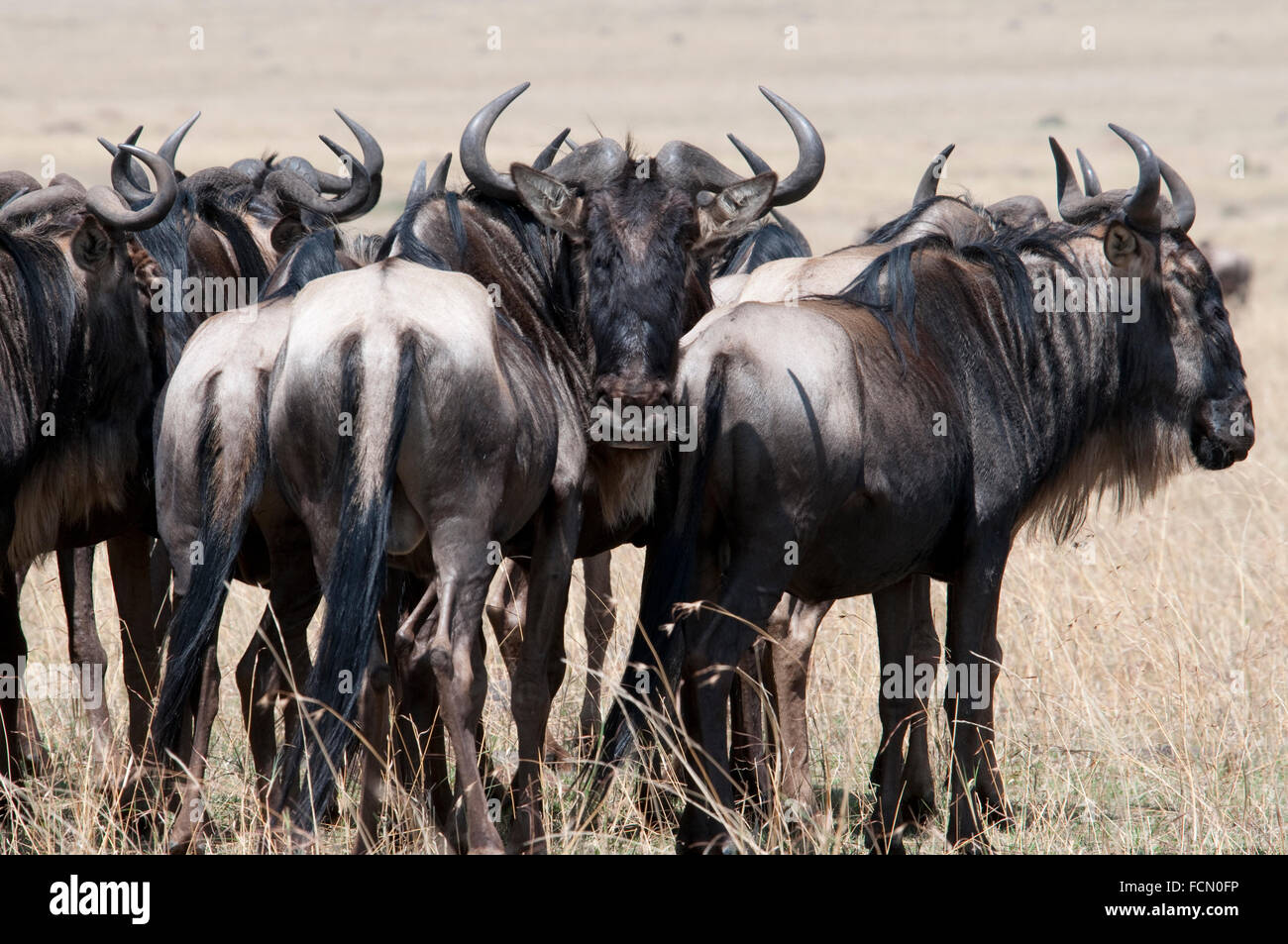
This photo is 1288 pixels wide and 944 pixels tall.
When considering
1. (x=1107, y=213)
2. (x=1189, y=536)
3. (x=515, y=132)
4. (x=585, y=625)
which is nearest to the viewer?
(x=1107, y=213)

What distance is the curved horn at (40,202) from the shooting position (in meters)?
5.31

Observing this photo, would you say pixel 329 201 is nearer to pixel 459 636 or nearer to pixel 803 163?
pixel 803 163

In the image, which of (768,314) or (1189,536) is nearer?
(768,314)

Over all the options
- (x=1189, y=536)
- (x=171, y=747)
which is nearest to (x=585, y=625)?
(x=171, y=747)

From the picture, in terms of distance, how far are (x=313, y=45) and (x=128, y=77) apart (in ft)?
40.8

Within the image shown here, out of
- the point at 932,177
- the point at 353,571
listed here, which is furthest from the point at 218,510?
the point at 932,177

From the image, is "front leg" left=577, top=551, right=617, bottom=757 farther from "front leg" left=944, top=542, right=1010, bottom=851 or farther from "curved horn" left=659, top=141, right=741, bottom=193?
"curved horn" left=659, top=141, right=741, bottom=193

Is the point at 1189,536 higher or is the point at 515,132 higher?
the point at 515,132

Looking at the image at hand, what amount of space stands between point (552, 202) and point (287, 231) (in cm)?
214

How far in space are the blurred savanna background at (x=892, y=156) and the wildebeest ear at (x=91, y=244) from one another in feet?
5.96

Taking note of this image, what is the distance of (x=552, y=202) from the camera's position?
4730mm

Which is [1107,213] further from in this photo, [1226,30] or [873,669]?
[1226,30]

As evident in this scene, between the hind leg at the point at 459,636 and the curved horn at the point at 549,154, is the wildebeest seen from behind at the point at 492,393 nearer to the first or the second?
the hind leg at the point at 459,636

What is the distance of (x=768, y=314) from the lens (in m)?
4.67
